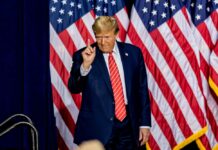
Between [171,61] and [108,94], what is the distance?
1.09 m

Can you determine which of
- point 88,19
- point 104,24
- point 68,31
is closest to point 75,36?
point 68,31

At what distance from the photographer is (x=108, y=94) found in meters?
3.34

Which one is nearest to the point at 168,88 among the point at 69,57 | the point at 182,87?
the point at 182,87

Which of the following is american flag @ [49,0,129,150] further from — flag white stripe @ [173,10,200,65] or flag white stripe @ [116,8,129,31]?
flag white stripe @ [173,10,200,65]

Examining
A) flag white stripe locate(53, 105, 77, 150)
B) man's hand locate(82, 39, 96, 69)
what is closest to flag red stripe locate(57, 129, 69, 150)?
flag white stripe locate(53, 105, 77, 150)

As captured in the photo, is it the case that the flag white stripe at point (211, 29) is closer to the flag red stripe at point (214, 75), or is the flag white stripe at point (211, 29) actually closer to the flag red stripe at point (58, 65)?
the flag red stripe at point (214, 75)

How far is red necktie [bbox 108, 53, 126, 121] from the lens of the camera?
3332 mm

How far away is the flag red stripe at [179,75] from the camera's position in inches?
168

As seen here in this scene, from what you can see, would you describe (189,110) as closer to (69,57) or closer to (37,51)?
(69,57)

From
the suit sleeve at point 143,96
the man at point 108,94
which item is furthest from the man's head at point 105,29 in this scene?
the suit sleeve at point 143,96

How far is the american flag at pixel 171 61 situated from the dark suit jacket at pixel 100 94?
0.87 m

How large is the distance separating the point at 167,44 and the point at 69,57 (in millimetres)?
772

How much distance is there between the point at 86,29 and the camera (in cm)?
433

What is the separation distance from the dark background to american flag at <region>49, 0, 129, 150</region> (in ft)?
2.06
